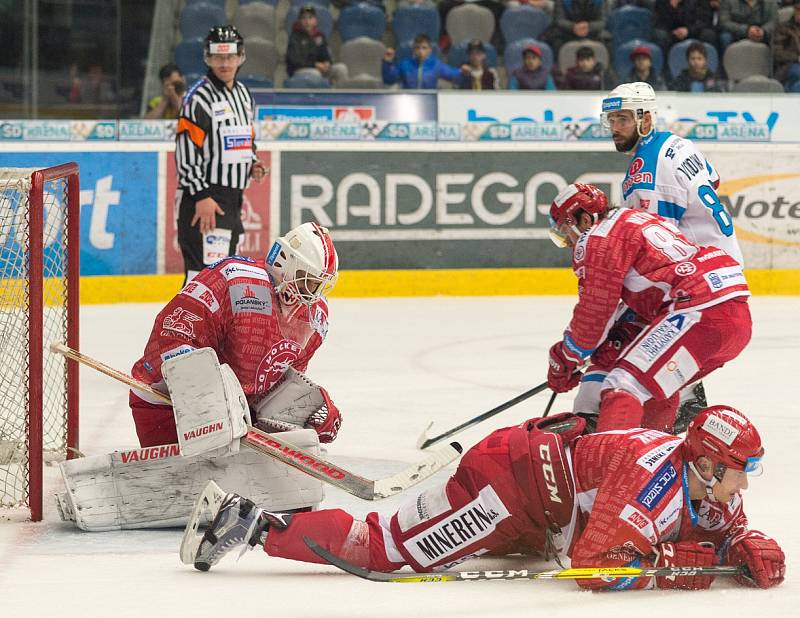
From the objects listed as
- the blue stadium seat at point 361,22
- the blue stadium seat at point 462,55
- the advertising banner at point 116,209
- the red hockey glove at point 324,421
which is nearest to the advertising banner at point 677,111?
the blue stadium seat at point 462,55

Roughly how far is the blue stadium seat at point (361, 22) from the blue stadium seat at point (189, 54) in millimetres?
1060

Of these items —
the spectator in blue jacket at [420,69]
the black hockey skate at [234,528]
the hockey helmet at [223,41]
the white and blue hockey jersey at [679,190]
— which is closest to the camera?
the black hockey skate at [234,528]

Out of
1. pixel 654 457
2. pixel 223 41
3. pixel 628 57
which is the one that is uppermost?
pixel 628 57

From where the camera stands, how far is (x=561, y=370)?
4.29m

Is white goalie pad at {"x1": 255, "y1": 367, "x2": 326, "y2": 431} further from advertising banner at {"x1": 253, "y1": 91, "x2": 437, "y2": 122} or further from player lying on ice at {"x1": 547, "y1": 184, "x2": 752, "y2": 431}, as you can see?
advertising banner at {"x1": 253, "y1": 91, "x2": 437, "y2": 122}

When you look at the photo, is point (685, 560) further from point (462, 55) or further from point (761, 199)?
point (462, 55)

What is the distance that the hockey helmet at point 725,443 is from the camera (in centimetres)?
309

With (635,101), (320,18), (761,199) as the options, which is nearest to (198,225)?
(635,101)

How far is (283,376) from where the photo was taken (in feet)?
13.4

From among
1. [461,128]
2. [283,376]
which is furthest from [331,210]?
[283,376]

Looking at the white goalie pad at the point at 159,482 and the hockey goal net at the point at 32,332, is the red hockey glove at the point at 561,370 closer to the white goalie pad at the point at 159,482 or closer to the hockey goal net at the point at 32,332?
the white goalie pad at the point at 159,482

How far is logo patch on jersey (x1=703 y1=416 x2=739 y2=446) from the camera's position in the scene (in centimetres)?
309

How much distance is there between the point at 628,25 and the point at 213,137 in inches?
180

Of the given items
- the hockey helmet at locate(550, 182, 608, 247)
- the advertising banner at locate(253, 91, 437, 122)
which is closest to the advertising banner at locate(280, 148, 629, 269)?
the advertising banner at locate(253, 91, 437, 122)
